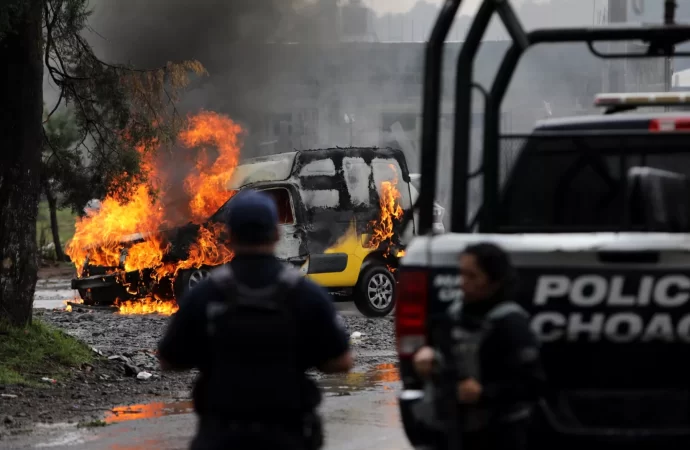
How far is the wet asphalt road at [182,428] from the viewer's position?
766cm

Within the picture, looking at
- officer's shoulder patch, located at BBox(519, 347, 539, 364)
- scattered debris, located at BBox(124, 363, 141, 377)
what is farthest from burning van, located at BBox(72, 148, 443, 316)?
officer's shoulder patch, located at BBox(519, 347, 539, 364)

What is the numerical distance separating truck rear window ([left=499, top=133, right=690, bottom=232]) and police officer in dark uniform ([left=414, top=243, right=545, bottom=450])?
125cm

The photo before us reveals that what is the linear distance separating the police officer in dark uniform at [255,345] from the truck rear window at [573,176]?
5.49ft

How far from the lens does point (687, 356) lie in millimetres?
4422

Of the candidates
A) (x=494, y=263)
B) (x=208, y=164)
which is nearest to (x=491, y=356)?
(x=494, y=263)

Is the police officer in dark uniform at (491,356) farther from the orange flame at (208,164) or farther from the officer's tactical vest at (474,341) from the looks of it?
the orange flame at (208,164)

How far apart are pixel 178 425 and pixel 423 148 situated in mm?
4157

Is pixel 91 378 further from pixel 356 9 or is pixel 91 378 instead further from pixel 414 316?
pixel 356 9

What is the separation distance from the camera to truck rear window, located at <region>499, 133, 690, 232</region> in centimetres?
521

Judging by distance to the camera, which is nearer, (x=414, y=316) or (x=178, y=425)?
(x=414, y=316)

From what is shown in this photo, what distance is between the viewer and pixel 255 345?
354 centimetres

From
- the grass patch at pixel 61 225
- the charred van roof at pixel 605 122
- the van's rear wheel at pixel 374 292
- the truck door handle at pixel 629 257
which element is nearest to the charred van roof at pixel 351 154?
the van's rear wheel at pixel 374 292

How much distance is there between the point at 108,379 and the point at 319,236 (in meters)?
6.24

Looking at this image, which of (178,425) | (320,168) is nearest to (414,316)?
(178,425)
